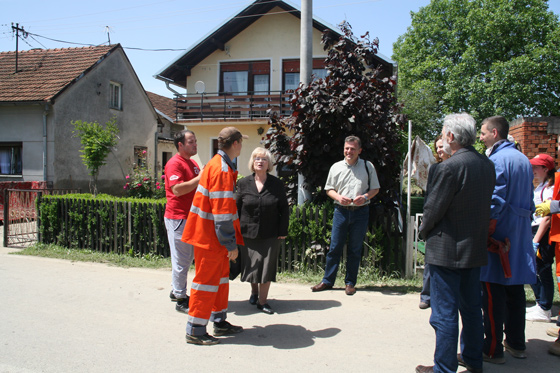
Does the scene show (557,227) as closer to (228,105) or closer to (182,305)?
(182,305)

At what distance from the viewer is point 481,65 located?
1137 inches

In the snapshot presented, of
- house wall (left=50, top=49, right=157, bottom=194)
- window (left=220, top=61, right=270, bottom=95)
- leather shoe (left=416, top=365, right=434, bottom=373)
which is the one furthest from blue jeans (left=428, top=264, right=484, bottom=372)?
house wall (left=50, top=49, right=157, bottom=194)

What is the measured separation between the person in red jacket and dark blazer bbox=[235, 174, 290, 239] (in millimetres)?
796

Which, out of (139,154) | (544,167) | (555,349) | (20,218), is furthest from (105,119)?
(555,349)

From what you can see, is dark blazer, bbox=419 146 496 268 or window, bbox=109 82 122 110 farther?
Result: window, bbox=109 82 122 110

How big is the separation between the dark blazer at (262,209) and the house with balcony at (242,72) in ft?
37.5

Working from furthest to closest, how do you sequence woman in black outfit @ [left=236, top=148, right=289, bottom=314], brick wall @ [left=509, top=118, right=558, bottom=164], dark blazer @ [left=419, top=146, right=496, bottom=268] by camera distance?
brick wall @ [left=509, top=118, right=558, bottom=164] → woman in black outfit @ [left=236, top=148, right=289, bottom=314] → dark blazer @ [left=419, top=146, right=496, bottom=268]

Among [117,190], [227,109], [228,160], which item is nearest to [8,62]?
[117,190]

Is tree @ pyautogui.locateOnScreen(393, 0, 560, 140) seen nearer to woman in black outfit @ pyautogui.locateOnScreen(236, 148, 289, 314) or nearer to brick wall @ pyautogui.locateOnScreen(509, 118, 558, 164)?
brick wall @ pyautogui.locateOnScreen(509, 118, 558, 164)

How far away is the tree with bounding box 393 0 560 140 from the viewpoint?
26172 mm

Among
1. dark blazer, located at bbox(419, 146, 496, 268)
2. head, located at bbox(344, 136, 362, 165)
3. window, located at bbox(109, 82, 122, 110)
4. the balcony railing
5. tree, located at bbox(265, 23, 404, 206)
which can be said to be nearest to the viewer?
dark blazer, located at bbox(419, 146, 496, 268)

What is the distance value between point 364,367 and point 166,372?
62.4 inches

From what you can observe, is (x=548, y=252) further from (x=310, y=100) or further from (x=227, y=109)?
(x=227, y=109)

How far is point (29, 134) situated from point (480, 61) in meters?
27.5
